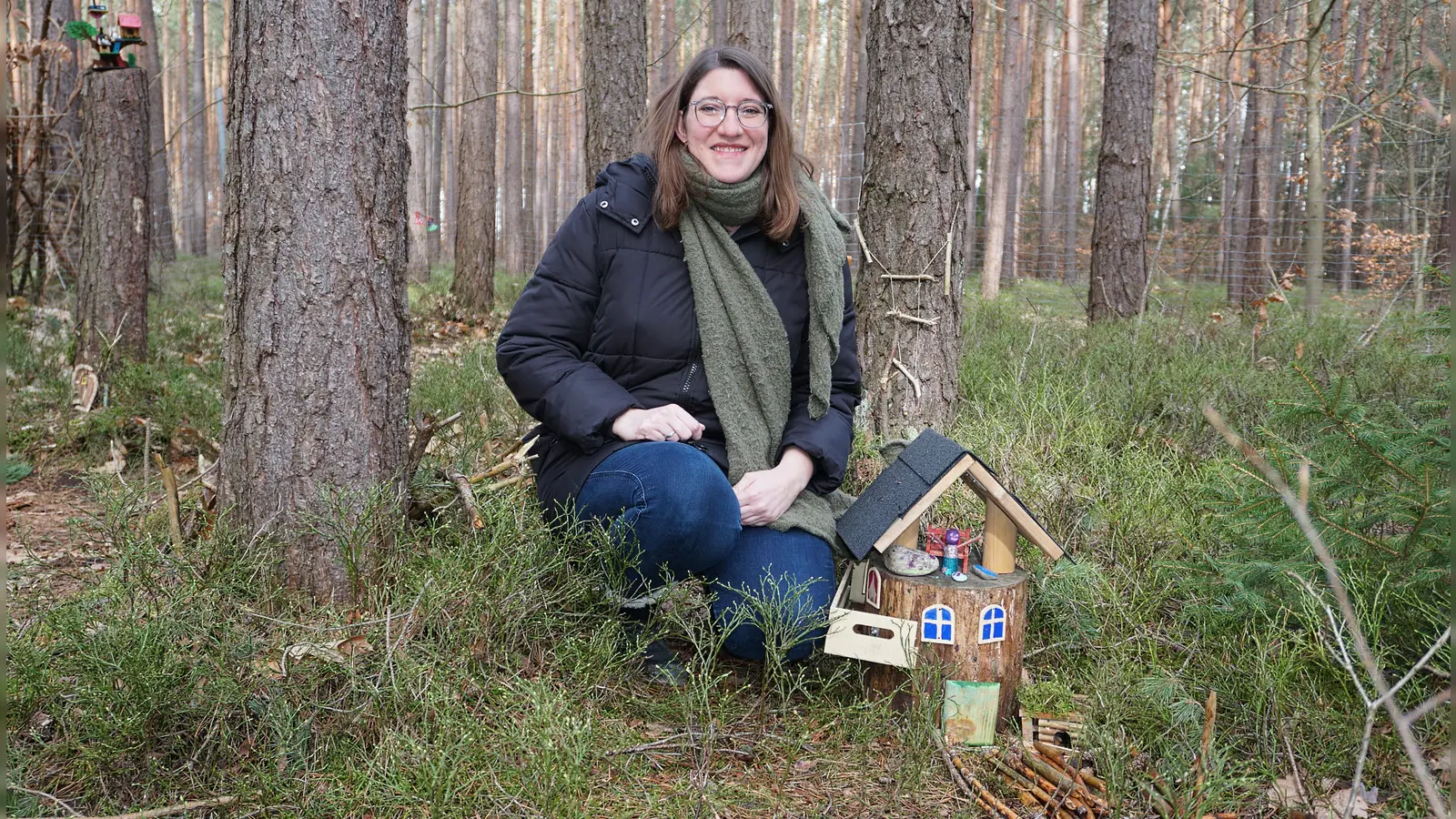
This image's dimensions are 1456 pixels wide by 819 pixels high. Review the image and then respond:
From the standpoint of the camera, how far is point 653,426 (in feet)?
8.19

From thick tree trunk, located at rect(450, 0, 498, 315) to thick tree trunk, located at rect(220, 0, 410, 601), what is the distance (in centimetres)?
735

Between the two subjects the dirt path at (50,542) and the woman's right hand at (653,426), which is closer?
the dirt path at (50,542)

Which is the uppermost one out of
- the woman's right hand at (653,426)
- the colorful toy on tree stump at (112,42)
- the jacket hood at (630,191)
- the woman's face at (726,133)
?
the colorful toy on tree stump at (112,42)

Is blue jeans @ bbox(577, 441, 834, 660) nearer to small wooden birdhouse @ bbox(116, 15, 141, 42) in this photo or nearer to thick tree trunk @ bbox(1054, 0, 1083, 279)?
small wooden birdhouse @ bbox(116, 15, 141, 42)

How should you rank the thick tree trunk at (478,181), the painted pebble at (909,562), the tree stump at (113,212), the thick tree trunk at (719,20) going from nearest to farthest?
1. the painted pebble at (909,562)
2. the tree stump at (113,212)
3. the thick tree trunk at (478,181)
4. the thick tree trunk at (719,20)

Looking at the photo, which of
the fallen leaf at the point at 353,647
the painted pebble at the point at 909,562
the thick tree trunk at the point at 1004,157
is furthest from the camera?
the thick tree trunk at the point at 1004,157

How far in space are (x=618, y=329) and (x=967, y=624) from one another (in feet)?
3.84

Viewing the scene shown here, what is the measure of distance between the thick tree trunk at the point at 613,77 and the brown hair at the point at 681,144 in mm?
3331

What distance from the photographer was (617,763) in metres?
2.05

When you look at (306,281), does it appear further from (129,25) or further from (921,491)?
(129,25)

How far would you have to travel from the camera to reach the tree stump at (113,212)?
4.90 metres

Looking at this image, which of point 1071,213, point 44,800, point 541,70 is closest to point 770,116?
point 44,800

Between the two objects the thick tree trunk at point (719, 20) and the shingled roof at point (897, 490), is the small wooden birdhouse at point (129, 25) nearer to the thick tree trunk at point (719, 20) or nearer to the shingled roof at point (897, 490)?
the shingled roof at point (897, 490)

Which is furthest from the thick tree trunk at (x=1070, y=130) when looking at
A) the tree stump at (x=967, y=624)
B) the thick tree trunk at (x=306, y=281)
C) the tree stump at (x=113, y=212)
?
the thick tree trunk at (x=306, y=281)
